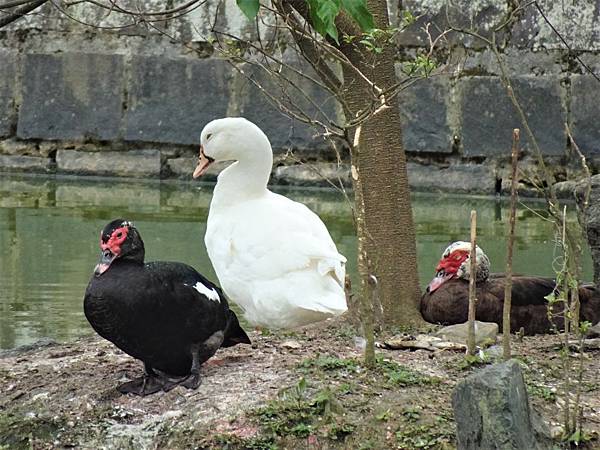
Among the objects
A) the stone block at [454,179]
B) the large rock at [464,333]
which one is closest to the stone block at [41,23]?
the stone block at [454,179]

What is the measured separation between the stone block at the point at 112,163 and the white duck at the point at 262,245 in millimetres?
5463

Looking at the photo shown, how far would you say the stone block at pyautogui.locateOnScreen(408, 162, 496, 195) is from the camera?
10664mm

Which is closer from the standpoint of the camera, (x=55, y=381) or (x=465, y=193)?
(x=55, y=381)

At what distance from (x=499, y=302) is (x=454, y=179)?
519cm

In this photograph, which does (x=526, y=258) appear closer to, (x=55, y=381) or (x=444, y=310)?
(x=444, y=310)

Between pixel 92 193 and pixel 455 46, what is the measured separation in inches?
122

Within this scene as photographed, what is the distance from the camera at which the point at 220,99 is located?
11117 millimetres

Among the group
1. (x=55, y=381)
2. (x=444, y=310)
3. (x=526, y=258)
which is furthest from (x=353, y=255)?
(x=55, y=381)

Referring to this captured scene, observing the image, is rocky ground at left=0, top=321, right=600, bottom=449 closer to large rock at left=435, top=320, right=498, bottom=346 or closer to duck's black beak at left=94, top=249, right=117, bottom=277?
large rock at left=435, top=320, right=498, bottom=346

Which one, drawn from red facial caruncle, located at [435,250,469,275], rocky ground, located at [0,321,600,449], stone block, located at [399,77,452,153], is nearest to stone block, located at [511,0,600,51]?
stone block, located at [399,77,452,153]

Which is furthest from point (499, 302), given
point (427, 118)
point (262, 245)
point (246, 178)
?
point (427, 118)

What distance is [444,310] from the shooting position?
5.54 metres

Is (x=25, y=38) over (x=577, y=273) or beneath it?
over

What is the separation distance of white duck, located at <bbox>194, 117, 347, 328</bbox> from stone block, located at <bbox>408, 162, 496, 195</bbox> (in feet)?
17.0
